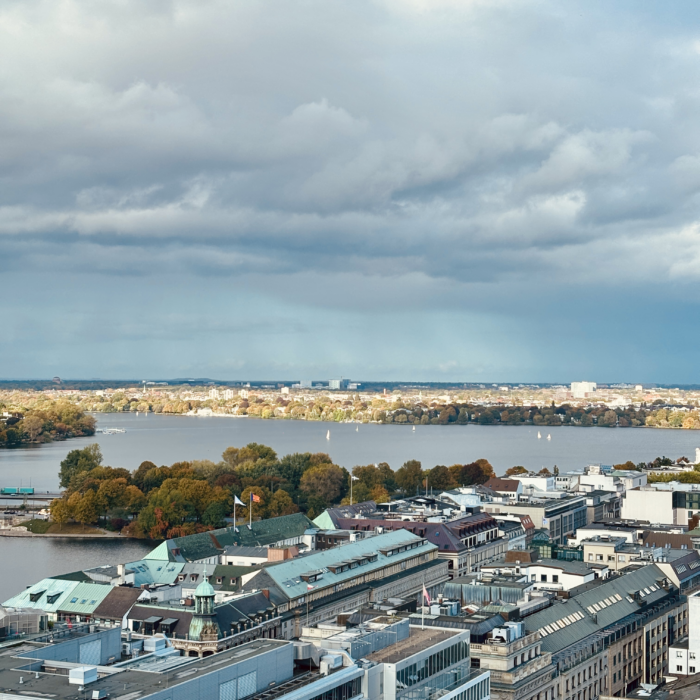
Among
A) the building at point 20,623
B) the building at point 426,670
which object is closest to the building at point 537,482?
the building at point 20,623

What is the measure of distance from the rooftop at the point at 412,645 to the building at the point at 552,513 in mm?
44085

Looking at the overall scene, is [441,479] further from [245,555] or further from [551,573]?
[551,573]

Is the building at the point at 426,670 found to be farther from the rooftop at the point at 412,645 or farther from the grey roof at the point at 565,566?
the grey roof at the point at 565,566

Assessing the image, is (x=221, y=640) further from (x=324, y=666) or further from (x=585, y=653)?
(x=585, y=653)

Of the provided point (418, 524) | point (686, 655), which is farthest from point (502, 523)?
point (686, 655)

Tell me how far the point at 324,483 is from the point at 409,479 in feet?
34.2

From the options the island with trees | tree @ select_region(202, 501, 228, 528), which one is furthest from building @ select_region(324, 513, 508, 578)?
tree @ select_region(202, 501, 228, 528)

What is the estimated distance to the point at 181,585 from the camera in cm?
4672

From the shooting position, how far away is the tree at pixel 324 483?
300ft

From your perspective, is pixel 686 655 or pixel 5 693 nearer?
pixel 5 693

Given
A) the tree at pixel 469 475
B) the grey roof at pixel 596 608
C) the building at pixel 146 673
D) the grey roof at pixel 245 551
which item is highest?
the building at pixel 146 673

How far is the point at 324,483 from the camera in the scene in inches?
3615

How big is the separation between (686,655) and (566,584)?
8.44 m

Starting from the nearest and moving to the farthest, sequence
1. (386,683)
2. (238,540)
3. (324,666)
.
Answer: (324,666), (386,683), (238,540)
